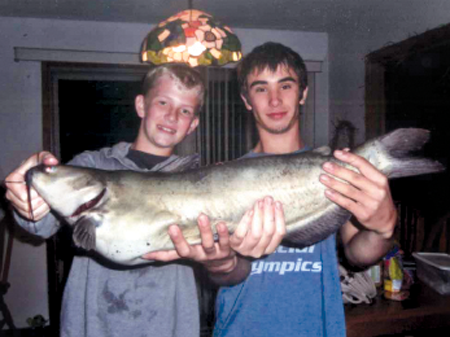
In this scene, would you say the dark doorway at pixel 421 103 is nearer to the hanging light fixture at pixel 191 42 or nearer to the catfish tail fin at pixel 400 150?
the catfish tail fin at pixel 400 150

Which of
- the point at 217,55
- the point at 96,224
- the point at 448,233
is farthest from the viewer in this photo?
the point at 448,233

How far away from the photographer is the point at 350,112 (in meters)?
5.45

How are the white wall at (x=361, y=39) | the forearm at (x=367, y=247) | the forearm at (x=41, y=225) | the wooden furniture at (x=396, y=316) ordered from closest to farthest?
the forearm at (x=41, y=225)
the forearm at (x=367, y=247)
the wooden furniture at (x=396, y=316)
the white wall at (x=361, y=39)

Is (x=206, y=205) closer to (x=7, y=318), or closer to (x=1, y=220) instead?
(x=1, y=220)

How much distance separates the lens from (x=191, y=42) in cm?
215

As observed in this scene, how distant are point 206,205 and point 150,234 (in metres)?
0.25

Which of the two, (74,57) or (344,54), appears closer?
(74,57)

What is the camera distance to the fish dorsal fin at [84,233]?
1.53 m

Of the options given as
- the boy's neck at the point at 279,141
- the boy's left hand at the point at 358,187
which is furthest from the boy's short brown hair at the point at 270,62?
the boy's left hand at the point at 358,187

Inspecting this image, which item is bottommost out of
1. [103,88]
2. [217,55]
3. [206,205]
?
[206,205]

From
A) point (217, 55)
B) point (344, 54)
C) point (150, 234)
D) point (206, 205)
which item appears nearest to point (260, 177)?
point (206, 205)

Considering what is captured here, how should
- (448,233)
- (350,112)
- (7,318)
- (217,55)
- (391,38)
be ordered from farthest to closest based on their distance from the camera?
(350,112) < (7,318) < (391,38) < (448,233) < (217,55)

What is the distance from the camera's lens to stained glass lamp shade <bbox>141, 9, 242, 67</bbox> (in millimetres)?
2137

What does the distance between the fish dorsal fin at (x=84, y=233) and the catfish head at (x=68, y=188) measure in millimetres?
54
